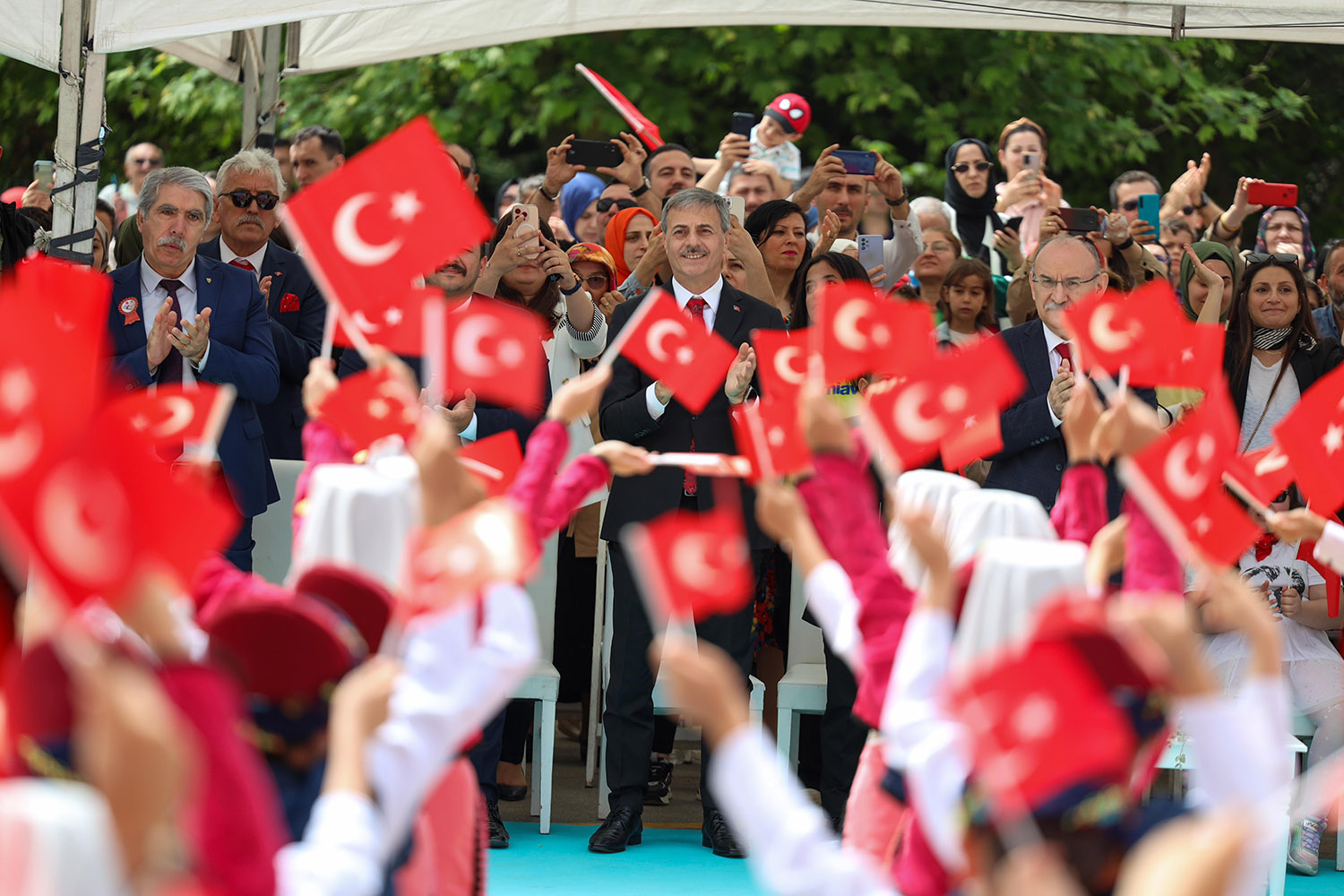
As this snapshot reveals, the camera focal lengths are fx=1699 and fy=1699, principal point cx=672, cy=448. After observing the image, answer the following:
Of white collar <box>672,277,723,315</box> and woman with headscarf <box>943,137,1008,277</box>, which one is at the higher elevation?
woman with headscarf <box>943,137,1008,277</box>

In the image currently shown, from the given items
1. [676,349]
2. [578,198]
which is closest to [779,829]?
[676,349]

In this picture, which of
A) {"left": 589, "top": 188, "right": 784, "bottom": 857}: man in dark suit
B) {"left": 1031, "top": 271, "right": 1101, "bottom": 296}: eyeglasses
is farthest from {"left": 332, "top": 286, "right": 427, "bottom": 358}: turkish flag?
{"left": 1031, "top": 271, "right": 1101, "bottom": 296}: eyeglasses

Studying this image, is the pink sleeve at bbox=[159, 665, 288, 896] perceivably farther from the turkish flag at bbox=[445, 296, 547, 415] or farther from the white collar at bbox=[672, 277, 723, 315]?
the white collar at bbox=[672, 277, 723, 315]

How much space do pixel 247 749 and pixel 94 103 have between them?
3835mm

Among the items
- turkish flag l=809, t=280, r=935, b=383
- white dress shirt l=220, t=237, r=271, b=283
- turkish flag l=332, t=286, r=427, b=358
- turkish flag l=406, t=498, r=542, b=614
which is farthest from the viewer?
white dress shirt l=220, t=237, r=271, b=283

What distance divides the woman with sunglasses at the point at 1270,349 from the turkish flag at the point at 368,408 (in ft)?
11.1

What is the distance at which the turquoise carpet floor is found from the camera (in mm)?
5090

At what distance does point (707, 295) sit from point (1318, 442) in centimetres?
228

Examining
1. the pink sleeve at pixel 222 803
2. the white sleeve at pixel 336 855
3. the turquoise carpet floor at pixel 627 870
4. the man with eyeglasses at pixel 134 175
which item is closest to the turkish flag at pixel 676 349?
the turquoise carpet floor at pixel 627 870

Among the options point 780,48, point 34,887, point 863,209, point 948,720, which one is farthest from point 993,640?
point 780,48

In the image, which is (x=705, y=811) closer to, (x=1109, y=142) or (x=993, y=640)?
(x=993, y=640)

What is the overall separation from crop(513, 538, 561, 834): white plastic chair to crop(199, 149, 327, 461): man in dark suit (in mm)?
1003

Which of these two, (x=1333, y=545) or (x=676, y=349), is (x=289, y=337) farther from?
(x=1333, y=545)

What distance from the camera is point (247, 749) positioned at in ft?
7.06
